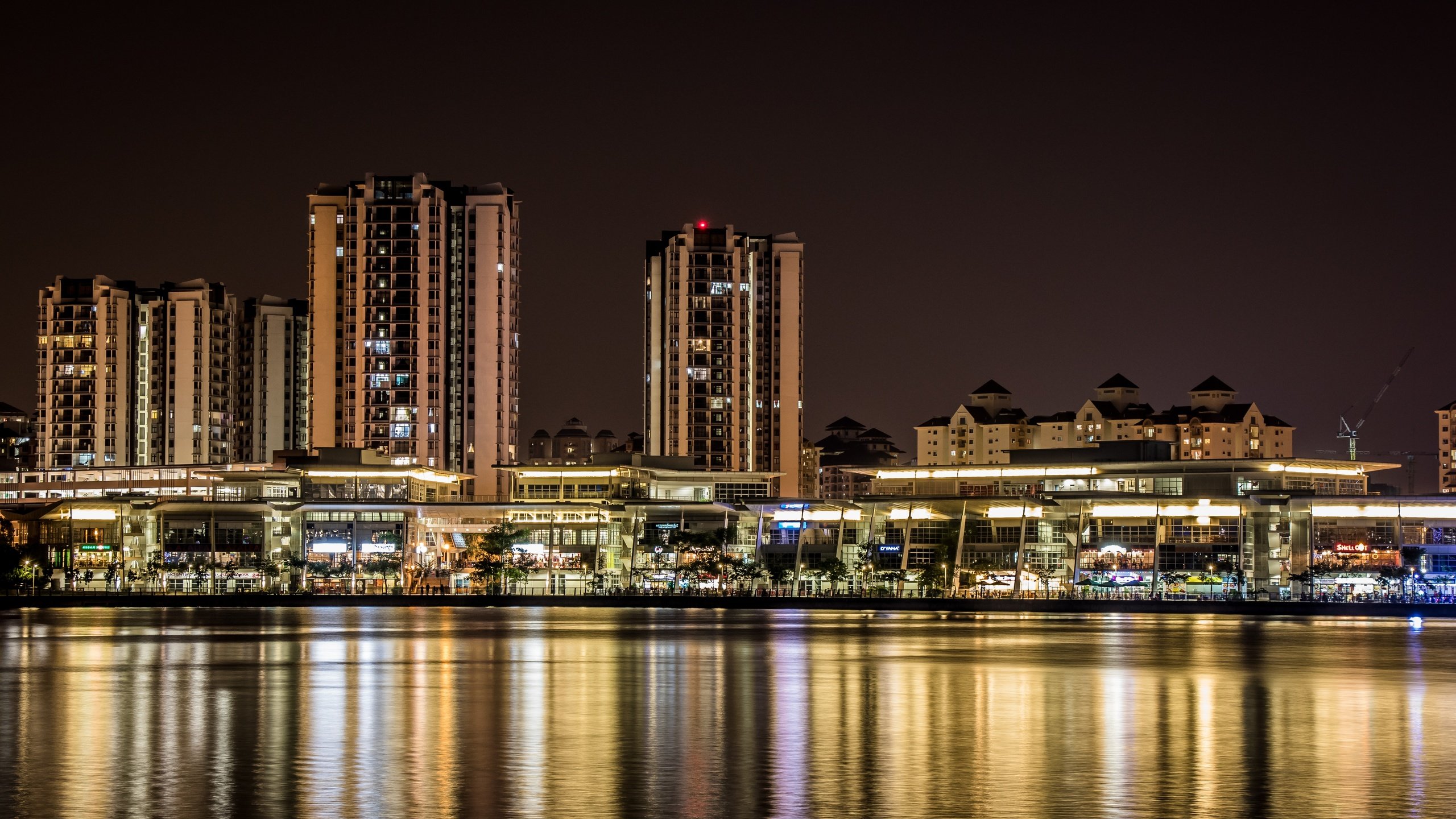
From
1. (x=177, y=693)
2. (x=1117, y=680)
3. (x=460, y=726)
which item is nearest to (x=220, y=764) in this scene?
Answer: (x=460, y=726)

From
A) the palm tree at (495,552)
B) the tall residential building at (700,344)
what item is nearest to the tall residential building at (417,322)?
the tall residential building at (700,344)

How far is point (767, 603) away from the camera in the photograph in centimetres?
12594

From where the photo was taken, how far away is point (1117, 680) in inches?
2144

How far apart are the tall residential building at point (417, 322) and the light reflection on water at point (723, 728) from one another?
101 m

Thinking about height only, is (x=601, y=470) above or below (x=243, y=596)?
above

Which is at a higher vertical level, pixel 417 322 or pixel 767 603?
pixel 417 322

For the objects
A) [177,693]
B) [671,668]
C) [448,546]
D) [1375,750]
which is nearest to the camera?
[1375,750]

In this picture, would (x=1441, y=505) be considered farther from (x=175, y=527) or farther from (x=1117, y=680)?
(x=175, y=527)

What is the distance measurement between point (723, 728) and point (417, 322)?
466 feet

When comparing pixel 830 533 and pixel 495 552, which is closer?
pixel 495 552

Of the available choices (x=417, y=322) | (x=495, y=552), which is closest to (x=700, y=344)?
(x=417, y=322)

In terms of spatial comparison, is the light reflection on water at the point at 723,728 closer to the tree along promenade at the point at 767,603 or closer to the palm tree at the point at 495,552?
the tree along promenade at the point at 767,603

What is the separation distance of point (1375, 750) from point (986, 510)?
100423 millimetres

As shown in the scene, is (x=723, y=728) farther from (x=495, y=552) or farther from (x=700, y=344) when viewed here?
(x=700, y=344)
